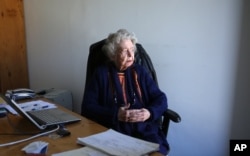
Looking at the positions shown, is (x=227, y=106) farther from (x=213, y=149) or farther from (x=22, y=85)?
(x=22, y=85)

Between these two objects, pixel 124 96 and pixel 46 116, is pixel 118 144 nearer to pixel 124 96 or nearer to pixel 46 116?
pixel 46 116

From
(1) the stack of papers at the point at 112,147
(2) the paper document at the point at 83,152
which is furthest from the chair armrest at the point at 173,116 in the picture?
(2) the paper document at the point at 83,152

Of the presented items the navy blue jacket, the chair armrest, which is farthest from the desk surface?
the chair armrest

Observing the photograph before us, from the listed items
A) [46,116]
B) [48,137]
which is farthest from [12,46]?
[48,137]

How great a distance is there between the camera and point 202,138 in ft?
6.97

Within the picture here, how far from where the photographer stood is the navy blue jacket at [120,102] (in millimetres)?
1746

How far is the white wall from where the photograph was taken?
1.93 m

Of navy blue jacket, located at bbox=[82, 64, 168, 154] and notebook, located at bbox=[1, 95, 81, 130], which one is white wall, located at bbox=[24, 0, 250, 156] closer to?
navy blue jacket, located at bbox=[82, 64, 168, 154]

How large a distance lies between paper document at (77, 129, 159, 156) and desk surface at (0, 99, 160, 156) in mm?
40

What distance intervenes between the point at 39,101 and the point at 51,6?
1.31 m

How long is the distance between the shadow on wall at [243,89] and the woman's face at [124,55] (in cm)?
69

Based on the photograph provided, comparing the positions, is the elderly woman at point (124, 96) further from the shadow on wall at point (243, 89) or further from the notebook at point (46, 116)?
the shadow on wall at point (243, 89)

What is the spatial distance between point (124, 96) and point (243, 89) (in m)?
0.76

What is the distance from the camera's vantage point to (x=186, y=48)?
6.84 ft
